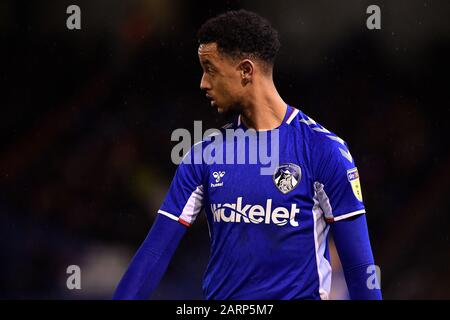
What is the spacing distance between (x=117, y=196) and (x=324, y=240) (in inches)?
175

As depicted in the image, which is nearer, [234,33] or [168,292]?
[234,33]

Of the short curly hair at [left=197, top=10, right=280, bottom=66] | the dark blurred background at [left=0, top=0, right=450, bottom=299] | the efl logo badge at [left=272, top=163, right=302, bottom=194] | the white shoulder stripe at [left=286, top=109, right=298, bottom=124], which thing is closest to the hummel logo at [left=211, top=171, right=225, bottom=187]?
the efl logo badge at [left=272, top=163, right=302, bottom=194]

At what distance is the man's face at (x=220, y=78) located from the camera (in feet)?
12.1

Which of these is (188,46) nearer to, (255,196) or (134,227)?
(134,227)

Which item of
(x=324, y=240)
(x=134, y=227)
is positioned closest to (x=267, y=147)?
(x=324, y=240)

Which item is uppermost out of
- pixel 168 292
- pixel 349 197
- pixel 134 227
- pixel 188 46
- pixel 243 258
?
pixel 188 46

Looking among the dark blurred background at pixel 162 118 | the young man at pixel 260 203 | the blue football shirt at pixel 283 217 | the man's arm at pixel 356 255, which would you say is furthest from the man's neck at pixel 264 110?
the dark blurred background at pixel 162 118

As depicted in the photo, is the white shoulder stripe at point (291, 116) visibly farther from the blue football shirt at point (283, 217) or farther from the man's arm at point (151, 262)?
the man's arm at point (151, 262)

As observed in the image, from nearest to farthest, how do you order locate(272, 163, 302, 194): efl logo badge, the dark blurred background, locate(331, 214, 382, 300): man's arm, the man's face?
locate(331, 214, 382, 300): man's arm < locate(272, 163, 302, 194): efl logo badge < the man's face < the dark blurred background

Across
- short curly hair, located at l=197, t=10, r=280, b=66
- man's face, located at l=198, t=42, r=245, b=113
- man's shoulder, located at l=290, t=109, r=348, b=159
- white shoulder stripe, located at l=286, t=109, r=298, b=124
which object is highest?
short curly hair, located at l=197, t=10, r=280, b=66

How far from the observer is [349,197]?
3564 mm

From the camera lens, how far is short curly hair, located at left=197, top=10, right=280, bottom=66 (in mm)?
3693

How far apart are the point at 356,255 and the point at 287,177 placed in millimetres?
479

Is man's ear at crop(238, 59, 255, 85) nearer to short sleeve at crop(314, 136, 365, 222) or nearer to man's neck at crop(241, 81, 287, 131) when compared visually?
man's neck at crop(241, 81, 287, 131)
